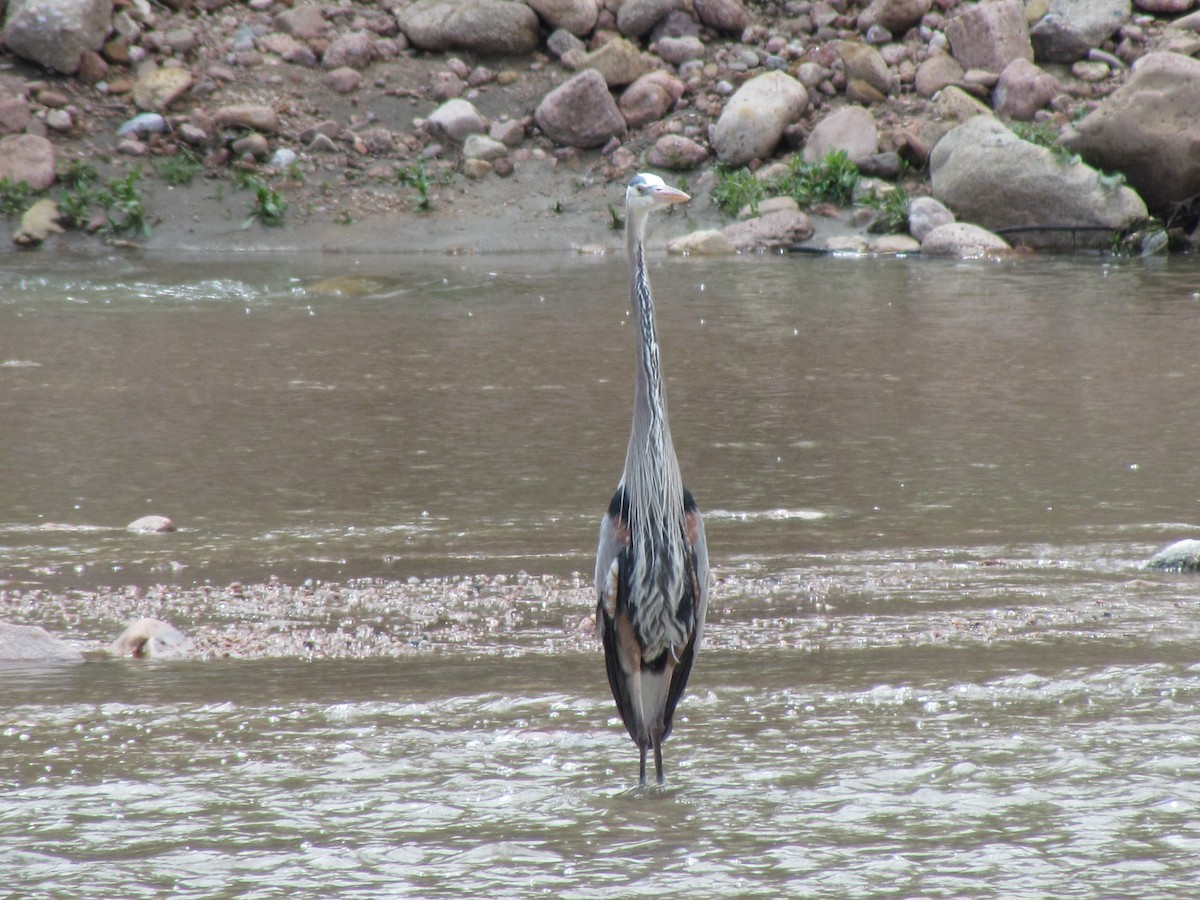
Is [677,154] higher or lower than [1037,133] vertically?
lower

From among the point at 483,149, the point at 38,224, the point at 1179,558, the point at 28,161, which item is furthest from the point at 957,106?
the point at 1179,558

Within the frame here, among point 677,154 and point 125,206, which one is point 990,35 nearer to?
point 677,154

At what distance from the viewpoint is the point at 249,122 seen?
19.7m

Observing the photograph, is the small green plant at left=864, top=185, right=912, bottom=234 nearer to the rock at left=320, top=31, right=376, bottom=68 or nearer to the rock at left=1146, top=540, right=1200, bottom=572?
the rock at left=320, top=31, right=376, bottom=68

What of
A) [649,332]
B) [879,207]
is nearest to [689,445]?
[649,332]

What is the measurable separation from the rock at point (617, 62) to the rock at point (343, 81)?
11.0 ft

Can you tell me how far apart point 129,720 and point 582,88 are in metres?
16.6

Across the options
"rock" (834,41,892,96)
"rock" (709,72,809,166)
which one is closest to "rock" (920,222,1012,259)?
"rock" (709,72,809,166)

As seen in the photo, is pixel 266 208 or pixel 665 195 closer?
pixel 665 195

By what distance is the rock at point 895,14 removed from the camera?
20875mm

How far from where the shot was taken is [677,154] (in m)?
19.4

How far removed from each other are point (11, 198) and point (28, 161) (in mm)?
684

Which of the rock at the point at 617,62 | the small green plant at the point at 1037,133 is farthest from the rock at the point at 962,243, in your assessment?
the rock at the point at 617,62

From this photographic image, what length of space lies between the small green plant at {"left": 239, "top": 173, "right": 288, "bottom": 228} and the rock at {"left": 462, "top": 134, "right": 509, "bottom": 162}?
264 cm
